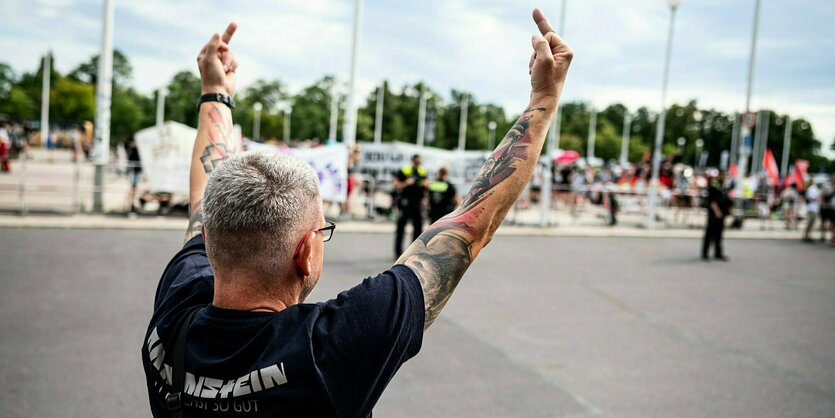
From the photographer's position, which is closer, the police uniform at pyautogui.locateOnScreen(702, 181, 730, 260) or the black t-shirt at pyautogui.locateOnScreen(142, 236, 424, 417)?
the black t-shirt at pyautogui.locateOnScreen(142, 236, 424, 417)

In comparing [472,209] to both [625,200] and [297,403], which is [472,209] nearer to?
[297,403]

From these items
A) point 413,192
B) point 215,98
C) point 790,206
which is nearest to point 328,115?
point 790,206

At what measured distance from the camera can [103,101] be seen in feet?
47.0

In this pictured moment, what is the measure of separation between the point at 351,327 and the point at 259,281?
262mm

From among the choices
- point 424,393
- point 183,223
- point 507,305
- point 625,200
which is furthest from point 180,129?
point 625,200

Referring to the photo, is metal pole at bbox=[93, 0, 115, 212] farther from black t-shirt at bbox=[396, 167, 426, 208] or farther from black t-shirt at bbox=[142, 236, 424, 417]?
black t-shirt at bbox=[142, 236, 424, 417]

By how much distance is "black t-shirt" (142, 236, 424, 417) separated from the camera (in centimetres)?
142

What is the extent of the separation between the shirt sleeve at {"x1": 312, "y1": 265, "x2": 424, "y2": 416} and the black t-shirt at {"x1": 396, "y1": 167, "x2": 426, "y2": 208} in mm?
10133

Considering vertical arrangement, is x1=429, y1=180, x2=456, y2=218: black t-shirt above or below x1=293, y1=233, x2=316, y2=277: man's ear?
below

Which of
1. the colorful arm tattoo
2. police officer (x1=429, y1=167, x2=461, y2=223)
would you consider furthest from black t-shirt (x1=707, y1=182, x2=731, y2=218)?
the colorful arm tattoo

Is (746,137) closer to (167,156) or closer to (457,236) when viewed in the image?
(167,156)

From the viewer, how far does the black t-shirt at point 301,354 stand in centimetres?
142

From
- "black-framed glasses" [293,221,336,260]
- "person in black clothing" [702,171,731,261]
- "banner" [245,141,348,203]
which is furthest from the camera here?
"banner" [245,141,348,203]

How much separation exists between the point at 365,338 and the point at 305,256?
257 millimetres
